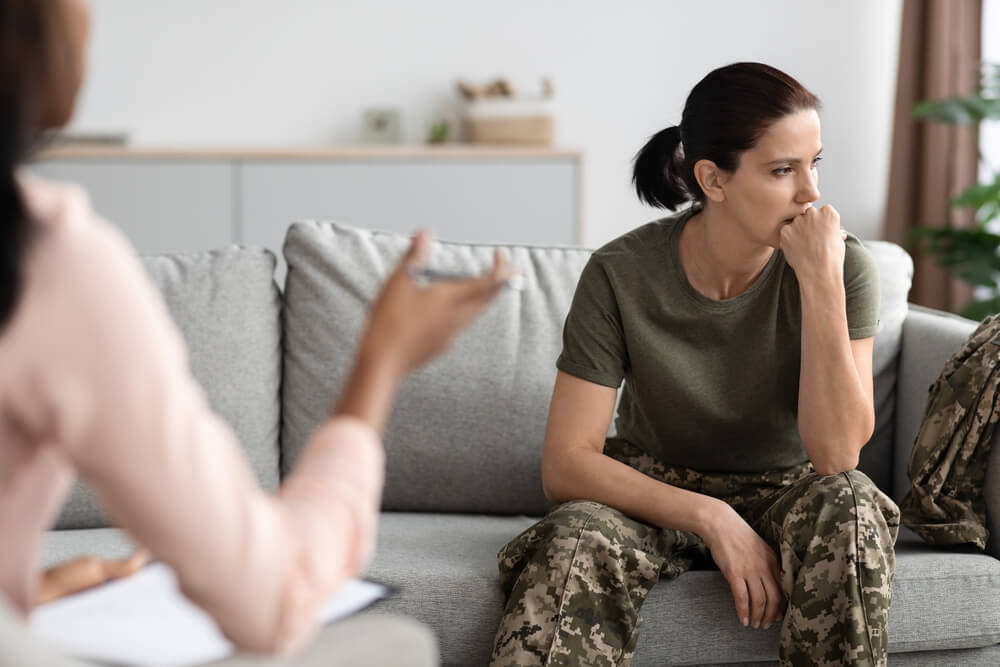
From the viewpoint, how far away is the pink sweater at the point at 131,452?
629mm

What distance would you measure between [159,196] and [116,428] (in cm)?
334

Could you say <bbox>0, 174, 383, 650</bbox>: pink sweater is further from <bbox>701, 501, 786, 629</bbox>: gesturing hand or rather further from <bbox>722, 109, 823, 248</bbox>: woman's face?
<bbox>722, 109, 823, 248</bbox>: woman's face

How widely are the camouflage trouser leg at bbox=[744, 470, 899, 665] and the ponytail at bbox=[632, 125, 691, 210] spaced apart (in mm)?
543

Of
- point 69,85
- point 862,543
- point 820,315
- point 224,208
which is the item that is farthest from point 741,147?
point 224,208

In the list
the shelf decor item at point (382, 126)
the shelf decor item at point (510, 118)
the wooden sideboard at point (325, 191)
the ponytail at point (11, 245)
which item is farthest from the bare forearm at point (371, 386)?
the shelf decor item at point (382, 126)

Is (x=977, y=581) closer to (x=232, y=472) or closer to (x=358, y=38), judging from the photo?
(x=232, y=472)

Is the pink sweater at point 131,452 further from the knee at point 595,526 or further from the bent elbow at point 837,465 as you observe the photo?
the bent elbow at point 837,465

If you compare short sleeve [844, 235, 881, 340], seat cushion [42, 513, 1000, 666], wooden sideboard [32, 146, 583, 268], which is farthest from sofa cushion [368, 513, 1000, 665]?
wooden sideboard [32, 146, 583, 268]

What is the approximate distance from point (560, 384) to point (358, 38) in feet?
9.03

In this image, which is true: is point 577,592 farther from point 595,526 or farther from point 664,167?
point 664,167

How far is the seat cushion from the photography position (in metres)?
1.59

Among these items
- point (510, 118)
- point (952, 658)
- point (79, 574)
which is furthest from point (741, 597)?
point (510, 118)

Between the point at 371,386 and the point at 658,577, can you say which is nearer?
the point at 371,386

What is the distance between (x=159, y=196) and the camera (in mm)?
3818
